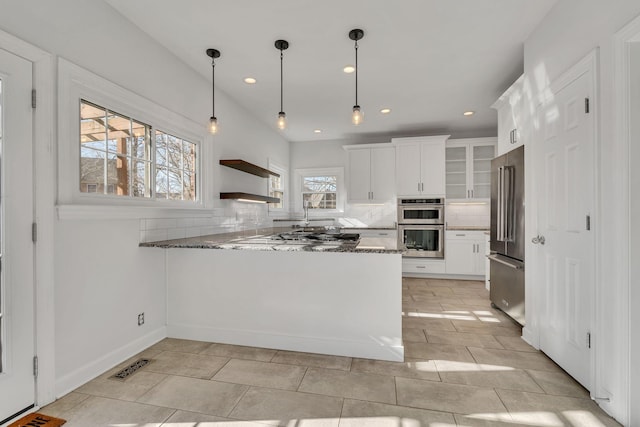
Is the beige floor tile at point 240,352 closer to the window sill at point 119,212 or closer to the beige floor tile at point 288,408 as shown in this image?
the beige floor tile at point 288,408

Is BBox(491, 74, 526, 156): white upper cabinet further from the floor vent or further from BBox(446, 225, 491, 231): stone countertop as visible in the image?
the floor vent

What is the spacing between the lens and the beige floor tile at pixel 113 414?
165 centimetres

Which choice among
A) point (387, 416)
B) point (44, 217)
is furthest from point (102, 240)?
point (387, 416)

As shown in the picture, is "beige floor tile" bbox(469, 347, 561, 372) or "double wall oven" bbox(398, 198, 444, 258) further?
"double wall oven" bbox(398, 198, 444, 258)

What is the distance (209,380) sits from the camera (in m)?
2.07

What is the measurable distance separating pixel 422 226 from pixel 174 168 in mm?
4030

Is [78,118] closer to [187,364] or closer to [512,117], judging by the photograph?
[187,364]

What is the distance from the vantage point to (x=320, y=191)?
20.3 ft

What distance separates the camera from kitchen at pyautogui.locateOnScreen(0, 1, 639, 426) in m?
1.70

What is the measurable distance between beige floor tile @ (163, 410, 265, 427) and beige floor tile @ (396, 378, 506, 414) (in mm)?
895

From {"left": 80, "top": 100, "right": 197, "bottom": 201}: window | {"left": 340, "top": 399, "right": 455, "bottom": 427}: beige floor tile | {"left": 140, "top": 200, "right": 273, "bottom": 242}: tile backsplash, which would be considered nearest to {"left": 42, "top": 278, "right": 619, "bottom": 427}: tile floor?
{"left": 340, "top": 399, "right": 455, "bottom": 427}: beige floor tile

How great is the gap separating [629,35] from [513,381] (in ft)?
6.77

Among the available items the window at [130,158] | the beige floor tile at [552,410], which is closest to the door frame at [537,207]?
the beige floor tile at [552,410]

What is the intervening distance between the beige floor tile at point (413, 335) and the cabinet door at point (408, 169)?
9.66 ft
